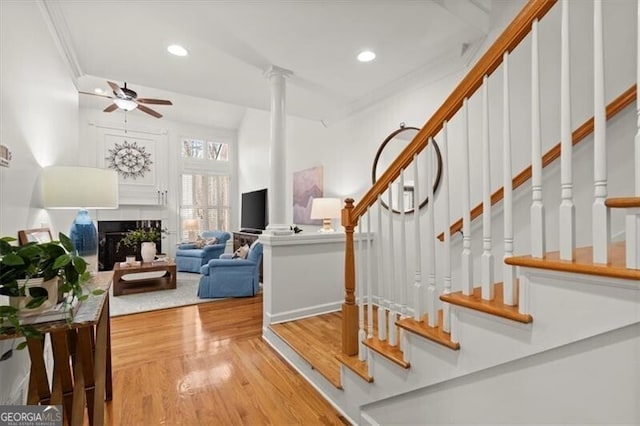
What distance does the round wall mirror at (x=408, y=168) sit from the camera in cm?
281

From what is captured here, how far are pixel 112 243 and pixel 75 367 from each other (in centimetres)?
600

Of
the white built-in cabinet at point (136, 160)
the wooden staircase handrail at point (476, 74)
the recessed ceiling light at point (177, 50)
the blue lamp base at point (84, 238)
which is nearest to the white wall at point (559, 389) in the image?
the wooden staircase handrail at point (476, 74)

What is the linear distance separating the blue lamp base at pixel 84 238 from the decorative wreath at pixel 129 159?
5.32 m

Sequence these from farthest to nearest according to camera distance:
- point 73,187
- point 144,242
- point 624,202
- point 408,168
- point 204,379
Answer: point 144,242 < point 408,168 < point 204,379 < point 73,187 < point 624,202

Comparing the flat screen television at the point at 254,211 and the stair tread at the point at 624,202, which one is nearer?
the stair tread at the point at 624,202

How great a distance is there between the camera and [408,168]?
2.89 metres

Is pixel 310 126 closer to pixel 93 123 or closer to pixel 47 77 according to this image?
pixel 47 77

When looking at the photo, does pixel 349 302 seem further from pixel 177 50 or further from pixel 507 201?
pixel 177 50

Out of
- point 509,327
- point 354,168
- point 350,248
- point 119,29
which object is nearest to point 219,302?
point 354,168

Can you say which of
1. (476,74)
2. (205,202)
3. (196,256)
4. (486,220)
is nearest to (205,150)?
(205,202)

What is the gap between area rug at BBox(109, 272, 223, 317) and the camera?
3740mm

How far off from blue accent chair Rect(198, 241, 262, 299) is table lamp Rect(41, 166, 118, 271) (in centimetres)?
217

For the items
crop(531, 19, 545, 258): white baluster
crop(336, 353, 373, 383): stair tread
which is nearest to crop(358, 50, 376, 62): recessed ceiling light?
crop(531, 19, 545, 258): white baluster

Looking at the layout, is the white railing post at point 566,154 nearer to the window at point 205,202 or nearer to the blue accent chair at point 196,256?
the blue accent chair at point 196,256
